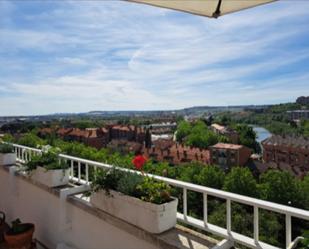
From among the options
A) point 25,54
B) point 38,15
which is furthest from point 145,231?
point 25,54

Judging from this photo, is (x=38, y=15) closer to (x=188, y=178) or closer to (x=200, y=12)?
(x=200, y=12)

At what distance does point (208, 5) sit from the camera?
1206 millimetres

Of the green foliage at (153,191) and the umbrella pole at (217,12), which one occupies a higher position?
the umbrella pole at (217,12)

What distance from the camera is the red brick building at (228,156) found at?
3491cm

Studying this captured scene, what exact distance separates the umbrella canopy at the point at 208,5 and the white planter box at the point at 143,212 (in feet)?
3.44

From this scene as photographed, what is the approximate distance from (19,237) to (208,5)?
244 centimetres

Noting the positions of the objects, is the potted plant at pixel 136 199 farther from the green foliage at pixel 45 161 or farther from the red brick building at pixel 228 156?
the red brick building at pixel 228 156

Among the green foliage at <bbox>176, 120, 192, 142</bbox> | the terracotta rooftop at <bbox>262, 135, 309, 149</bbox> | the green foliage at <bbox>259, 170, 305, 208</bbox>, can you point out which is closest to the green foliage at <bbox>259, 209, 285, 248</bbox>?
the green foliage at <bbox>259, 170, 305, 208</bbox>

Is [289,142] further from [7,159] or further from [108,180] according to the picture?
[108,180]

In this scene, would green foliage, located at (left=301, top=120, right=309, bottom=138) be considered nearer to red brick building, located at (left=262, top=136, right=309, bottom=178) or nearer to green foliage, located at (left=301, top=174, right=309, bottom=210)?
red brick building, located at (left=262, top=136, right=309, bottom=178)

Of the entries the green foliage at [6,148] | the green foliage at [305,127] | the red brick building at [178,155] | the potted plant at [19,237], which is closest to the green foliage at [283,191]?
the green foliage at [6,148]

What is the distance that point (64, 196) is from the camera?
2.46 meters

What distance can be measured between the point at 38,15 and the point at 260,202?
4.57 meters

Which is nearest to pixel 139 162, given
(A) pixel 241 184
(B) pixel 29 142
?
(B) pixel 29 142
